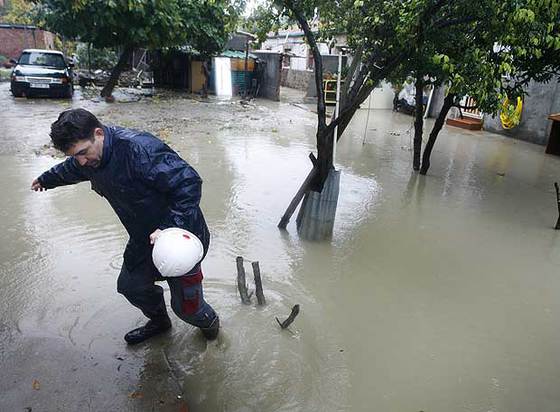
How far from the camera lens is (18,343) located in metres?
3.34

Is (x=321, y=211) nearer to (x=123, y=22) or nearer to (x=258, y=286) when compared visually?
(x=258, y=286)

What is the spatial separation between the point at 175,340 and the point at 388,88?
63.5ft

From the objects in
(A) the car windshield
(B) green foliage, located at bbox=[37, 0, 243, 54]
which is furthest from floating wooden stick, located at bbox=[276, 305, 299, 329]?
(A) the car windshield

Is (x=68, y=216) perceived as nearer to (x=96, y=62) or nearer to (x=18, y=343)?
(x=18, y=343)

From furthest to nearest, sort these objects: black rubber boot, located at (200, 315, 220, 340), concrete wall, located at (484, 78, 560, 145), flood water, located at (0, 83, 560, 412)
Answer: concrete wall, located at (484, 78, 560, 145), black rubber boot, located at (200, 315, 220, 340), flood water, located at (0, 83, 560, 412)

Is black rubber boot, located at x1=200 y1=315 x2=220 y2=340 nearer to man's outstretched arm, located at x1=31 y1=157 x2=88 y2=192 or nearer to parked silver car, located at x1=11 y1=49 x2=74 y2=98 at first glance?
man's outstretched arm, located at x1=31 y1=157 x2=88 y2=192

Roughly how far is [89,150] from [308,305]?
2.38m

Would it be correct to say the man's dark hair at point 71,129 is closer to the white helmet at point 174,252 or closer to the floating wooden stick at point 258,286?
the white helmet at point 174,252

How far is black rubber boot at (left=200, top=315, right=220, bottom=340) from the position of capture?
327cm

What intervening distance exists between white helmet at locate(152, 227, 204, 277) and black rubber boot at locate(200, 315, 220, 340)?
94cm

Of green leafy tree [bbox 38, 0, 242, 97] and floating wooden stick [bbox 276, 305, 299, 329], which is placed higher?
green leafy tree [bbox 38, 0, 242, 97]

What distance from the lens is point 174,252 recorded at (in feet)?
7.82

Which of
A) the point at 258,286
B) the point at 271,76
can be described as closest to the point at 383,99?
the point at 271,76

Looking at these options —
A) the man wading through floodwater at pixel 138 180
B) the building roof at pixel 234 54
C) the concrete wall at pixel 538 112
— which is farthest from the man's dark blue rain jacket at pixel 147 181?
the building roof at pixel 234 54
